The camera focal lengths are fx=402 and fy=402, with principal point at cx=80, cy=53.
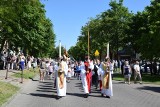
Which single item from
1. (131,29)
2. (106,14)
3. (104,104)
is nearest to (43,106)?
(104,104)

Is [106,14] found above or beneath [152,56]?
above

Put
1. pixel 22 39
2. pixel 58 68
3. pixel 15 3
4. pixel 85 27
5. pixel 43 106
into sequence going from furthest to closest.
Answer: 1. pixel 85 27
2. pixel 22 39
3. pixel 58 68
4. pixel 15 3
5. pixel 43 106

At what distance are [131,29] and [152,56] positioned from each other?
46.9 ft

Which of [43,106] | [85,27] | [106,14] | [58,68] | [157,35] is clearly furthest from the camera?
[85,27]

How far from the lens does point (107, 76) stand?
722 inches

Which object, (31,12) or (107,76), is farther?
(31,12)

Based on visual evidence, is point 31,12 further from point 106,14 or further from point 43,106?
point 43,106

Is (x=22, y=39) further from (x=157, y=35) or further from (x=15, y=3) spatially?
(x=15, y=3)

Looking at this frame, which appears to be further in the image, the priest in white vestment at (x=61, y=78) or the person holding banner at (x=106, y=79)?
the person holding banner at (x=106, y=79)

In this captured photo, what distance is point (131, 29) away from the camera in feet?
177

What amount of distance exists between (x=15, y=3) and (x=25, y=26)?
93.4ft

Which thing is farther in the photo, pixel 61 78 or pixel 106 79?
pixel 106 79

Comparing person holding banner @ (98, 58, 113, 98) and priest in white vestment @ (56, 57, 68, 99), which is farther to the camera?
person holding banner @ (98, 58, 113, 98)

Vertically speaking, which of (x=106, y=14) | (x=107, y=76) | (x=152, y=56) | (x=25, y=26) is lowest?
(x=107, y=76)
